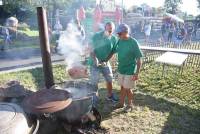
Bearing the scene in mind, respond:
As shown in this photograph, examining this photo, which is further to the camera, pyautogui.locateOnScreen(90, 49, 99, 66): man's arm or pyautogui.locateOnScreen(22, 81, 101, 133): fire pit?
pyautogui.locateOnScreen(90, 49, 99, 66): man's arm

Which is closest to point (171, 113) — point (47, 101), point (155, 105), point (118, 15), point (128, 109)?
point (155, 105)

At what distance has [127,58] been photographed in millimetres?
6328

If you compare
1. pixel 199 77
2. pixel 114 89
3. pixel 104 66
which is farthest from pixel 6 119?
pixel 199 77

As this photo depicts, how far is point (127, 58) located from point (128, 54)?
10cm

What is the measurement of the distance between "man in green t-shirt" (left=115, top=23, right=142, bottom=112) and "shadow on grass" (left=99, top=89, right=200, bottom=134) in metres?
0.88

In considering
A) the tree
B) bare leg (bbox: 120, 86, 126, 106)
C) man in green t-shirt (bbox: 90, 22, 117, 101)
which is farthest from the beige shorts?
the tree

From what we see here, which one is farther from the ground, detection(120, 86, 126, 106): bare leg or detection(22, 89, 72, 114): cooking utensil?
detection(22, 89, 72, 114): cooking utensil


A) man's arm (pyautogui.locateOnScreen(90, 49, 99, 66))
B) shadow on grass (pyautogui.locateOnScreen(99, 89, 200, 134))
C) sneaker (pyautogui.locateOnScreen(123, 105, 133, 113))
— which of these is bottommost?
shadow on grass (pyautogui.locateOnScreen(99, 89, 200, 134))

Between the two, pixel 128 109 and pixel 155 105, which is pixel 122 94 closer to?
pixel 128 109

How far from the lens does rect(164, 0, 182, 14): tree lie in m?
51.3

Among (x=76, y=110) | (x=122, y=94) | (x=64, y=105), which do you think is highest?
(x=64, y=105)

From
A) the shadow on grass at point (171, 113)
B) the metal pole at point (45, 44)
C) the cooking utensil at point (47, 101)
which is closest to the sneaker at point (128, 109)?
the shadow on grass at point (171, 113)

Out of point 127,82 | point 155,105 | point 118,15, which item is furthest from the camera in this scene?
point 118,15

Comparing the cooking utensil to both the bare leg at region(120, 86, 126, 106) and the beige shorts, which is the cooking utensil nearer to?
the beige shorts
